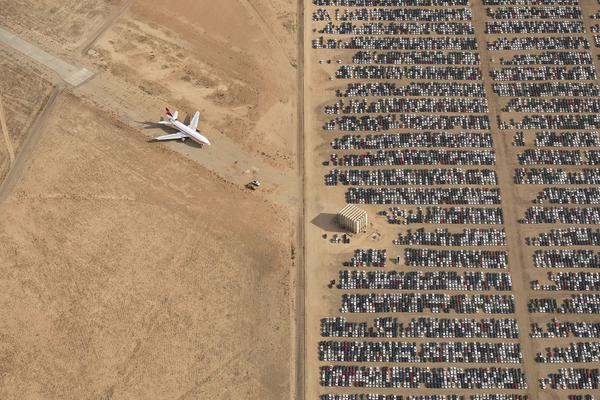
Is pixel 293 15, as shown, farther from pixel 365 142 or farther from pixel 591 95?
pixel 591 95

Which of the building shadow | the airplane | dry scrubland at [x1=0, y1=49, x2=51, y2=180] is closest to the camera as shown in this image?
the building shadow

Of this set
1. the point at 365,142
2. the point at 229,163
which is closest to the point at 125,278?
the point at 229,163

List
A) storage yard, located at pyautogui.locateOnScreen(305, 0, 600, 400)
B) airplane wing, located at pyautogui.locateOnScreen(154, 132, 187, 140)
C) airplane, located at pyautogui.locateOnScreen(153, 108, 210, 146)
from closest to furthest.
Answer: storage yard, located at pyautogui.locateOnScreen(305, 0, 600, 400) < airplane, located at pyautogui.locateOnScreen(153, 108, 210, 146) < airplane wing, located at pyautogui.locateOnScreen(154, 132, 187, 140)

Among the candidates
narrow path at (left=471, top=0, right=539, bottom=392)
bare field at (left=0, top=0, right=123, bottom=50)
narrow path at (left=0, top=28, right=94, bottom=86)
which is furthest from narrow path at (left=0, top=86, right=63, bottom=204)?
narrow path at (left=471, top=0, right=539, bottom=392)

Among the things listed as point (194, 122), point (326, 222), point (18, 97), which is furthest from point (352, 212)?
point (18, 97)

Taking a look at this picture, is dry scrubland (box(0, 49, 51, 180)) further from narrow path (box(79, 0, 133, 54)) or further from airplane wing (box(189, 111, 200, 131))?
airplane wing (box(189, 111, 200, 131))

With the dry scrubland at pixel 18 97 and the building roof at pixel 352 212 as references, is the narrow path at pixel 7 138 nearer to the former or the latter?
the dry scrubland at pixel 18 97
